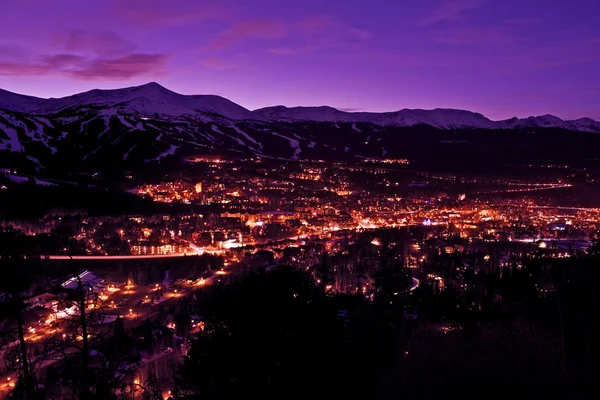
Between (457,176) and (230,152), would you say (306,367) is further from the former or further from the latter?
(230,152)

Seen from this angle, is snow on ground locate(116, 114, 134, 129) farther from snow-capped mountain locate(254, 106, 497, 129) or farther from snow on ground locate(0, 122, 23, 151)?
snow-capped mountain locate(254, 106, 497, 129)

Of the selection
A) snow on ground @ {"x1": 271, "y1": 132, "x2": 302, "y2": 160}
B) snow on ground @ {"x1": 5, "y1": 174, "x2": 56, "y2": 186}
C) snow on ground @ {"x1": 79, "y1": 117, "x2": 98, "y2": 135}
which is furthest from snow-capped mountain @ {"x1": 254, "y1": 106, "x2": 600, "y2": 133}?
snow on ground @ {"x1": 5, "y1": 174, "x2": 56, "y2": 186}

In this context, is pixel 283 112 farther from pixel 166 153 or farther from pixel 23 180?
pixel 23 180

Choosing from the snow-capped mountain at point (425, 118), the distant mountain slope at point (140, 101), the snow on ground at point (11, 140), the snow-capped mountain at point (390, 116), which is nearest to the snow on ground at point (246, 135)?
the distant mountain slope at point (140, 101)

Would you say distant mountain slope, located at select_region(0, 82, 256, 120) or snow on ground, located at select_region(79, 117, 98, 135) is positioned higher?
distant mountain slope, located at select_region(0, 82, 256, 120)

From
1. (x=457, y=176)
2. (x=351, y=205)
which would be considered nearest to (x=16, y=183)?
(x=351, y=205)
